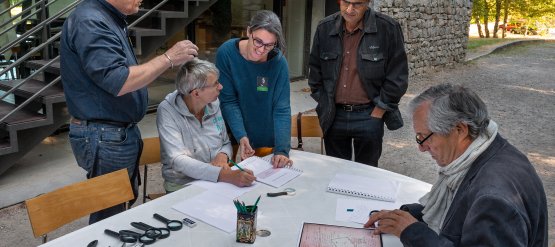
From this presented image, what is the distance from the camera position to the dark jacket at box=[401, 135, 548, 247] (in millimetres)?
1556

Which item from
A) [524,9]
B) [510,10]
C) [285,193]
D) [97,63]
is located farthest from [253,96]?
[510,10]

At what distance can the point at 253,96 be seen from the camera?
315 cm

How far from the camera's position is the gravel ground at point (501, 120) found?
3980mm

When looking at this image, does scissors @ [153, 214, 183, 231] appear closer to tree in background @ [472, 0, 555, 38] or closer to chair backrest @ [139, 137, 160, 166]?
chair backrest @ [139, 137, 160, 166]

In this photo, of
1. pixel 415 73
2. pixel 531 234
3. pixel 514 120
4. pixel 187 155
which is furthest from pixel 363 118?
pixel 415 73

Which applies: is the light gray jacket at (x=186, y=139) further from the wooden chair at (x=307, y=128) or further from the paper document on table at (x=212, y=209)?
the wooden chair at (x=307, y=128)

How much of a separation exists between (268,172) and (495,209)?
1.47 metres

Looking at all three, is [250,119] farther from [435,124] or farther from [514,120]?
[514,120]

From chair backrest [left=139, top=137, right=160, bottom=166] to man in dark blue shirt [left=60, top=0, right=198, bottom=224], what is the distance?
406 millimetres

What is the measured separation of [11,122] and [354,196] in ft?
10.3

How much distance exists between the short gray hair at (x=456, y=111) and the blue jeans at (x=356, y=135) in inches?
66.5

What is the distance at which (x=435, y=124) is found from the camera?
1821 millimetres

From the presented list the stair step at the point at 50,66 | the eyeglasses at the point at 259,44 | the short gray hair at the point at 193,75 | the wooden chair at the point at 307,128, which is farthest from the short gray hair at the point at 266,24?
the stair step at the point at 50,66

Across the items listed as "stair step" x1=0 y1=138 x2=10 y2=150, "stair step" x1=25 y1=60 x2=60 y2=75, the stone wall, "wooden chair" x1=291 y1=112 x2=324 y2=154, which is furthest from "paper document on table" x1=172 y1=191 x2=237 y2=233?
the stone wall
